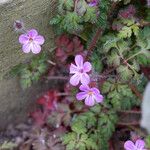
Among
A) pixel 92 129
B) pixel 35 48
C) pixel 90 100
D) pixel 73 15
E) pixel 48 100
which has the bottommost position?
pixel 92 129

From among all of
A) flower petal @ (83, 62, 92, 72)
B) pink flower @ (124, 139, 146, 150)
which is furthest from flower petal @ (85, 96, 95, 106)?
pink flower @ (124, 139, 146, 150)

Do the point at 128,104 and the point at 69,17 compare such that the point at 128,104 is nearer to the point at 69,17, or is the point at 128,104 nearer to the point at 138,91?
the point at 138,91

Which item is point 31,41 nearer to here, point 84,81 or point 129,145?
point 84,81

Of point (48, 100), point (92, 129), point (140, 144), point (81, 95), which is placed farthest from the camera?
point (48, 100)

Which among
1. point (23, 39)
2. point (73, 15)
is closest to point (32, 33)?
point (23, 39)

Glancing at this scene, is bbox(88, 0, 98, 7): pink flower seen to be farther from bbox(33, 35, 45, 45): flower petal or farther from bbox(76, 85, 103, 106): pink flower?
bbox(76, 85, 103, 106): pink flower

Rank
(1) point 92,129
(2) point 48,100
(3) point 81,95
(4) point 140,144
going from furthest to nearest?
(2) point 48,100 < (1) point 92,129 < (3) point 81,95 < (4) point 140,144

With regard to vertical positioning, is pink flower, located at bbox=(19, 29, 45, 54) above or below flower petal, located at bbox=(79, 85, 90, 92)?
above

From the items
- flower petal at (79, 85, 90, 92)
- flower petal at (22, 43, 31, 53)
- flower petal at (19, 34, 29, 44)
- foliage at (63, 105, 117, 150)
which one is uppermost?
flower petal at (19, 34, 29, 44)
